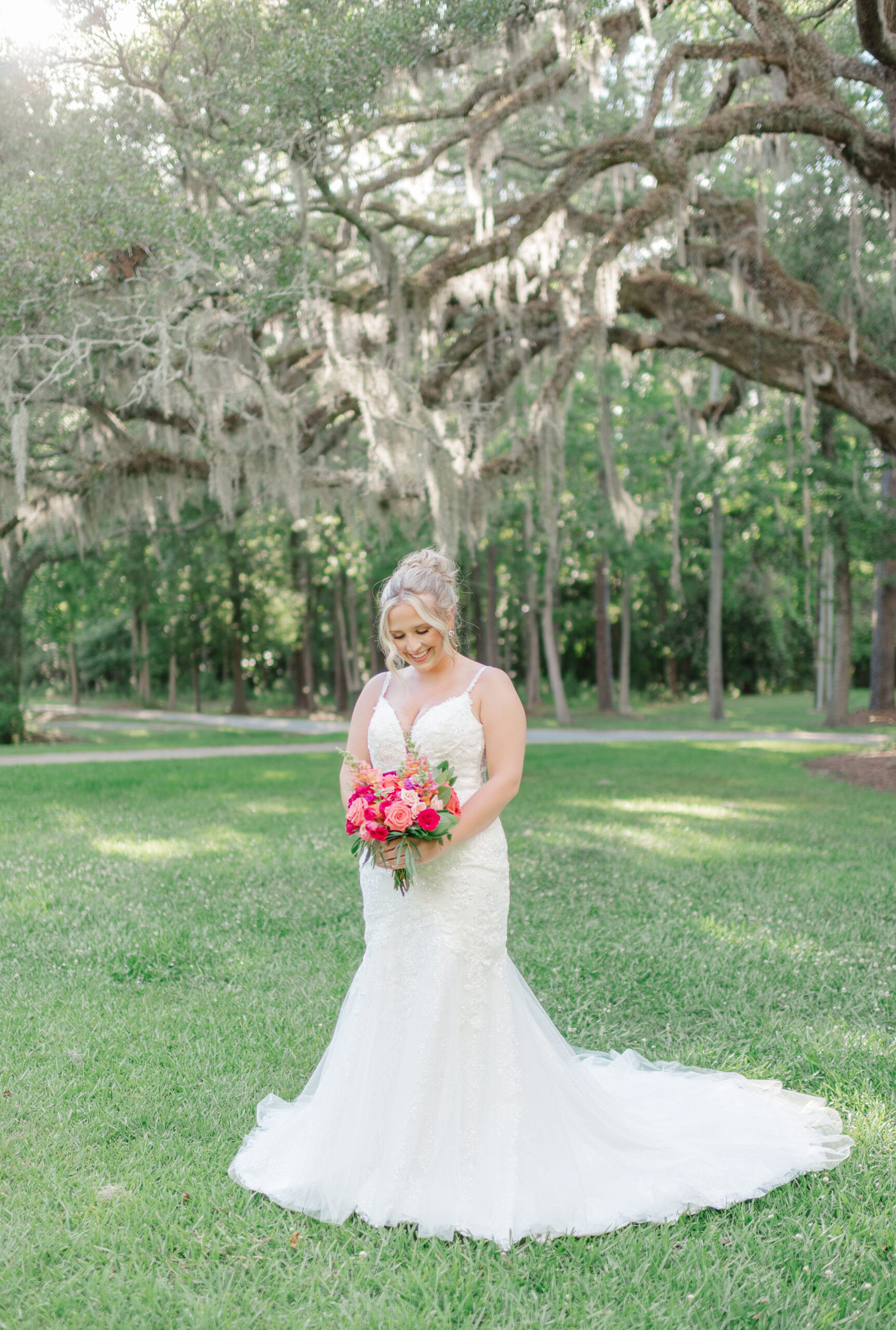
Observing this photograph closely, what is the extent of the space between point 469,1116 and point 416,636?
4.99ft

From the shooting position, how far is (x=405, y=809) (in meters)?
2.86

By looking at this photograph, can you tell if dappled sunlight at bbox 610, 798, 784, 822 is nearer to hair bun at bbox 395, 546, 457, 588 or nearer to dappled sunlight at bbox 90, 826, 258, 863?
dappled sunlight at bbox 90, 826, 258, 863

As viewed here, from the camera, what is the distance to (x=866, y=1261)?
2631 mm

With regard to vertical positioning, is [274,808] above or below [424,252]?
below

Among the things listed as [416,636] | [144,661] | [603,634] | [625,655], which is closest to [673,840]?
[416,636]

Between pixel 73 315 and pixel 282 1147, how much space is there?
26.4 feet

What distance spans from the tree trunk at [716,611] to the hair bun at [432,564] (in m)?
18.0

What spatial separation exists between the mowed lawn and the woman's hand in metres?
1.06

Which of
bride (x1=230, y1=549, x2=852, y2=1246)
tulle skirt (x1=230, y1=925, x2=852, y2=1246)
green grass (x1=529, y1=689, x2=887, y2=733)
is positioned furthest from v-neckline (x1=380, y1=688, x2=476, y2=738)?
green grass (x1=529, y1=689, x2=887, y2=733)

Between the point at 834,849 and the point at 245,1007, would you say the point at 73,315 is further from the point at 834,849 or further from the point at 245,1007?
the point at 834,849

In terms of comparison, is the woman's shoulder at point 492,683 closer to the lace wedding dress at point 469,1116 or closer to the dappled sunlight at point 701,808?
the lace wedding dress at point 469,1116

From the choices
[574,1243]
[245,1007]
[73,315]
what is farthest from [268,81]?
[574,1243]

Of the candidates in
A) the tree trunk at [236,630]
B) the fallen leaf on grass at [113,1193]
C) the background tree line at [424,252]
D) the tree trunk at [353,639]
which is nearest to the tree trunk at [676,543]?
the background tree line at [424,252]

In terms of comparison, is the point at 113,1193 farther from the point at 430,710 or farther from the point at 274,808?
the point at 274,808
